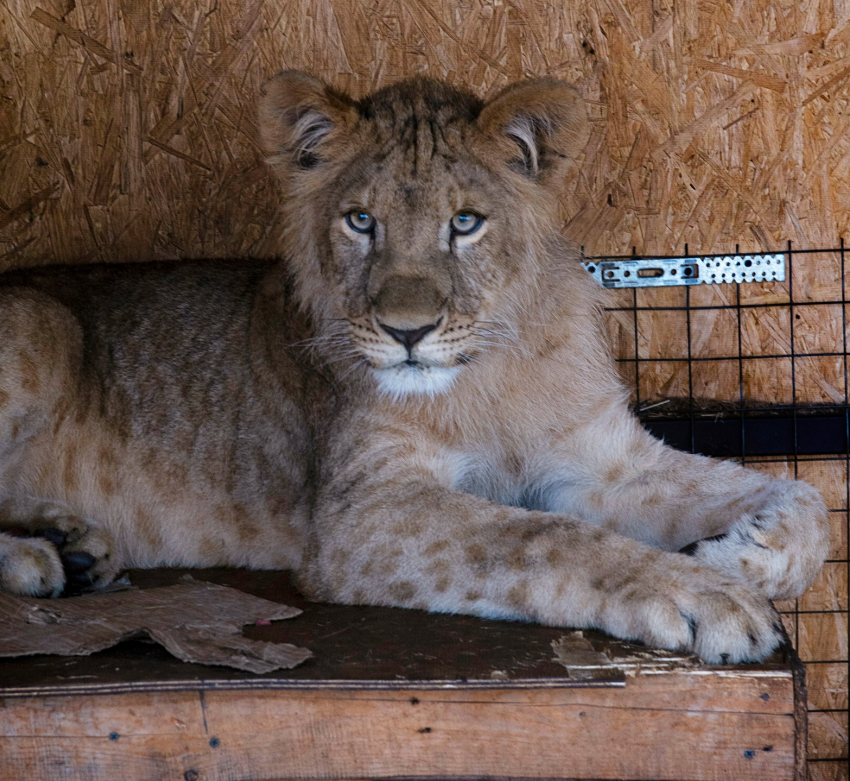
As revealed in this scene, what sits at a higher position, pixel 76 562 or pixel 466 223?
pixel 466 223

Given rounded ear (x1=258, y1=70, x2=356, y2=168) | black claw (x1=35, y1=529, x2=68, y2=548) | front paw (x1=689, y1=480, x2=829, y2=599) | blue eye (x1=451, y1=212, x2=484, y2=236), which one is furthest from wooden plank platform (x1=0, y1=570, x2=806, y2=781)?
rounded ear (x1=258, y1=70, x2=356, y2=168)

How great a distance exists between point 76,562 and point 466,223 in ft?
5.16

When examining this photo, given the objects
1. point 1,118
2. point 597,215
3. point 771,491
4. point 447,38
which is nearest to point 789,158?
point 597,215

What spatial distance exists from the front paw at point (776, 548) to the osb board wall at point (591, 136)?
1.48m

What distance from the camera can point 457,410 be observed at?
304 cm

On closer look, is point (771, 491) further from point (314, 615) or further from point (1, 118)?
point (1, 118)

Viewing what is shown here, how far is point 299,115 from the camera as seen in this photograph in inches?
118

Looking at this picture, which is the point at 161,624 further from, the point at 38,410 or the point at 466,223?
the point at 466,223

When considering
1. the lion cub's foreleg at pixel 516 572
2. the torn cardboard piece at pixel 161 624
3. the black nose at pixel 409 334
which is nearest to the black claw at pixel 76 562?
the torn cardboard piece at pixel 161 624

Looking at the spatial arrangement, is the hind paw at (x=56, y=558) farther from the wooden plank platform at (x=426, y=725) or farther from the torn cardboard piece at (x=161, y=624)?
the wooden plank platform at (x=426, y=725)

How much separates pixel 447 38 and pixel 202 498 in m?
2.07

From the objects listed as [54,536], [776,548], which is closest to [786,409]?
[776,548]

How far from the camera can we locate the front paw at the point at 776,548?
2.61 metres

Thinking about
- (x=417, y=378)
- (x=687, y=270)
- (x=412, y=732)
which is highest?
(x=687, y=270)
